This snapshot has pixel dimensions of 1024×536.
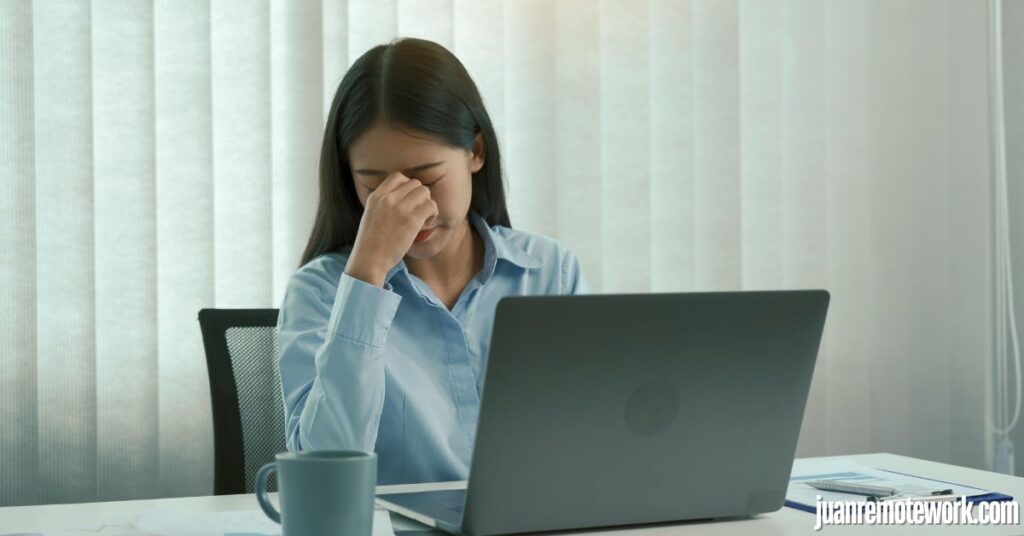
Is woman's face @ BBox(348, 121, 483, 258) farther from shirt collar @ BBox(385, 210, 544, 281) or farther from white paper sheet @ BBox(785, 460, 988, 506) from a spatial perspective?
white paper sheet @ BBox(785, 460, 988, 506)

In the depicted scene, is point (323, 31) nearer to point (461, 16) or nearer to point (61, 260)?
point (461, 16)

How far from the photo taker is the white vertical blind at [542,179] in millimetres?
2035

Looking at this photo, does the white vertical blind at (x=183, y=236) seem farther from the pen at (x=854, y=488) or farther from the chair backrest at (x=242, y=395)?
the pen at (x=854, y=488)

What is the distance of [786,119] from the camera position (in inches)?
102

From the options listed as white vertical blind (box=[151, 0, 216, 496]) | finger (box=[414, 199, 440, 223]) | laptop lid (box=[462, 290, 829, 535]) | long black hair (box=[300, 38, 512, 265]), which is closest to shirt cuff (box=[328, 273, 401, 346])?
finger (box=[414, 199, 440, 223])

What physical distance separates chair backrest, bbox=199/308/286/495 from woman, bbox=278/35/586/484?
3.4 inches

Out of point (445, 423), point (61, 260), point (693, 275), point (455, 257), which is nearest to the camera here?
point (445, 423)

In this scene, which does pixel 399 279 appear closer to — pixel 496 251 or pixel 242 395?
pixel 496 251

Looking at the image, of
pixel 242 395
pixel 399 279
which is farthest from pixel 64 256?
pixel 399 279

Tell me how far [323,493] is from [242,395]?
0.71m

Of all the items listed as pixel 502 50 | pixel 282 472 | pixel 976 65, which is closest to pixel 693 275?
pixel 502 50

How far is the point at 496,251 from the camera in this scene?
1538mm

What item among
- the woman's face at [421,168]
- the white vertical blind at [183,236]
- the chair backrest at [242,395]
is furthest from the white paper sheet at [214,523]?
the white vertical blind at [183,236]

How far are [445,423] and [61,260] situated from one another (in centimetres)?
105
